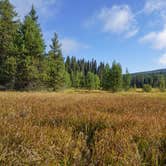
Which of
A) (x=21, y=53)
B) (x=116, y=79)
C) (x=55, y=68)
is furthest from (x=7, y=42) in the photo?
(x=116, y=79)

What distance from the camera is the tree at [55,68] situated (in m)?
36.2

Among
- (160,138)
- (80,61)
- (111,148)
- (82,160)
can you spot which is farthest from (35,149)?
(80,61)

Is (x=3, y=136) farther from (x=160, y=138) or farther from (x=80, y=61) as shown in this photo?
(x=80, y=61)

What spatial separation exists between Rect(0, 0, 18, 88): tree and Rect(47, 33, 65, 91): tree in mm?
7425

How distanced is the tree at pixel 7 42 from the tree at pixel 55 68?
7425mm

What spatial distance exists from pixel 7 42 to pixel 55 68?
9.60 m

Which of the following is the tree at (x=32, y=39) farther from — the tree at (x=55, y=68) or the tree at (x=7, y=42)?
the tree at (x=55, y=68)

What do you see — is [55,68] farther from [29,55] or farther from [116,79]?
[116,79]

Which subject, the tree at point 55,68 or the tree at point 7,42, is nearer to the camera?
the tree at point 7,42

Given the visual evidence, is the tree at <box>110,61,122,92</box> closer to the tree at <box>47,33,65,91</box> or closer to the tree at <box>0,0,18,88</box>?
the tree at <box>47,33,65,91</box>

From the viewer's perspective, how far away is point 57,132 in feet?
11.0

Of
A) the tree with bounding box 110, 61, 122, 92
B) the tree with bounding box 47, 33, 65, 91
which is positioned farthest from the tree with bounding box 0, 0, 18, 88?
the tree with bounding box 110, 61, 122, 92

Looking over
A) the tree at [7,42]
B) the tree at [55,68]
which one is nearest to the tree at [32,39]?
the tree at [7,42]

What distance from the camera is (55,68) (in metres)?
37.1
